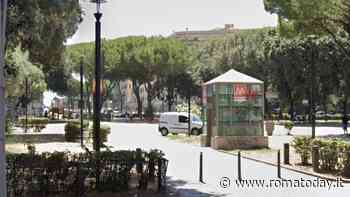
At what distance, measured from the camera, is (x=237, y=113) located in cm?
2853

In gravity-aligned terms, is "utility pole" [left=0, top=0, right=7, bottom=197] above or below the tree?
below

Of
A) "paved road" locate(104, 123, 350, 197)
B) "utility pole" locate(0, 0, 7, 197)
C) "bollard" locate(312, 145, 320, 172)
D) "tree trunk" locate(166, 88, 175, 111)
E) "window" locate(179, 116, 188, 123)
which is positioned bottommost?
"paved road" locate(104, 123, 350, 197)

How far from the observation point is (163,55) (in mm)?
75250

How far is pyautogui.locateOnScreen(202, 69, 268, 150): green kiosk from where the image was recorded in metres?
28.0

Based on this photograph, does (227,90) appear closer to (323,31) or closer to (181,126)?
(323,31)

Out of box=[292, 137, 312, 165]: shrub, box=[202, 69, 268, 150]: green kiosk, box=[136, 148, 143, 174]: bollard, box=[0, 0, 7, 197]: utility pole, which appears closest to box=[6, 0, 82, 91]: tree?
box=[136, 148, 143, 174]: bollard

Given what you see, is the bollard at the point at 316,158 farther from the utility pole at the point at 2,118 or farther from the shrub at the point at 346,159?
the utility pole at the point at 2,118

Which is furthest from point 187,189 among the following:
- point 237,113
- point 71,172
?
point 237,113

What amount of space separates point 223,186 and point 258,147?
13.2 m

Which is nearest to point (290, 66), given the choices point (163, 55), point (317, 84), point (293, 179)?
point (317, 84)

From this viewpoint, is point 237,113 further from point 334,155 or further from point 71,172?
point 71,172

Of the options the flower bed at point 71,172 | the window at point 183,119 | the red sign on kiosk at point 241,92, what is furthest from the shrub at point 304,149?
the window at point 183,119

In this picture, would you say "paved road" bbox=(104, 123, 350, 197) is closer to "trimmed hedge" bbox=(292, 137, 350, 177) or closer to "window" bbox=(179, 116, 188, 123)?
"trimmed hedge" bbox=(292, 137, 350, 177)

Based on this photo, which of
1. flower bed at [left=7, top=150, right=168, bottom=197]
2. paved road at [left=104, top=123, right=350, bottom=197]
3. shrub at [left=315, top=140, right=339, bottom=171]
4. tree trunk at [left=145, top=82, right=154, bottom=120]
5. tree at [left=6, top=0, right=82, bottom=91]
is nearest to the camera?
flower bed at [left=7, top=150, right=168, bottom=197]
